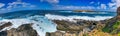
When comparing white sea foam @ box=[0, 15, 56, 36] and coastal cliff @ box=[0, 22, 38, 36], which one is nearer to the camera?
coastal cliff @ box=[0, 22, 38, 36]

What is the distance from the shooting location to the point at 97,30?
1033 centimetres

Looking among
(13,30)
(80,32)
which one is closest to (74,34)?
(80,32)

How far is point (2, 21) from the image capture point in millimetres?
10992

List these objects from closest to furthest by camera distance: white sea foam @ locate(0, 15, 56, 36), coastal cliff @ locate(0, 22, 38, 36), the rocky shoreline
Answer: the rocky shoreline
coastal cliff @ locate(0, 22, 38, 36)
white sea foam @ locate(0, 15, 56, 36)

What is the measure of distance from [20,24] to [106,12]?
7.50ft

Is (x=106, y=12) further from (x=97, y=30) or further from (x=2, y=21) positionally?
(x=2, y=21)

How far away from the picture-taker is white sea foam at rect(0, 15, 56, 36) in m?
11.1

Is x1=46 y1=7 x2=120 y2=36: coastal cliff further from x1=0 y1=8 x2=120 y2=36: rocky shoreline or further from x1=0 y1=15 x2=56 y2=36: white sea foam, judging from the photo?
x1=0 y1=15 x2=56 y2=36: white sea foam

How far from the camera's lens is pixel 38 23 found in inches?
445

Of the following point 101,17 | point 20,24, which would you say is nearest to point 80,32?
point 101,17

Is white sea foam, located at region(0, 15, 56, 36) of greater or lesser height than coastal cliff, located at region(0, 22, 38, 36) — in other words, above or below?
above

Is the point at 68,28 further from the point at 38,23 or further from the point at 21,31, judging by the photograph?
the point at 21,31

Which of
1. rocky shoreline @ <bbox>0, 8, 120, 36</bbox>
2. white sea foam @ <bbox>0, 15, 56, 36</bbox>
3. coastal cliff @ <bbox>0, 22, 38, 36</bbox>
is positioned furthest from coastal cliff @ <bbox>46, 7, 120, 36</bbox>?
coastal cliff @ <bbox>0, 22, 38, 36</bbox>

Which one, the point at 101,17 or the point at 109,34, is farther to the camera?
the point at 101,17
